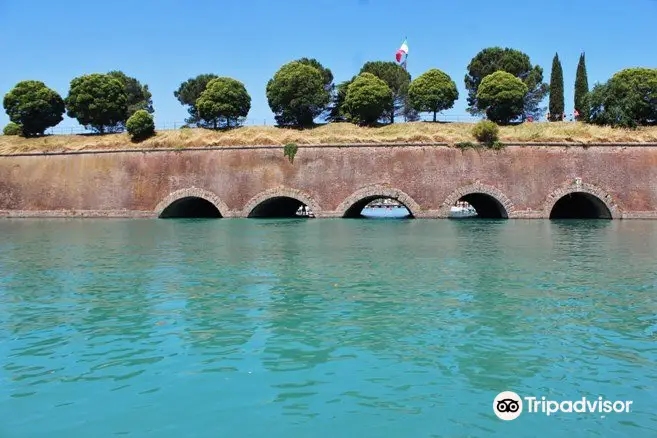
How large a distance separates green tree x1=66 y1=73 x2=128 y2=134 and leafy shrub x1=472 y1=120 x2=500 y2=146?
26615mm

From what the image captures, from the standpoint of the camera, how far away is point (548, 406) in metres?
5.92

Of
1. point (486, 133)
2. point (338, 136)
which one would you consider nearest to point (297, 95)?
point (338, 136)

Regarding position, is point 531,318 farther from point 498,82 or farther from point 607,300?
point 498,82

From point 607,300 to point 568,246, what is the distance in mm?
8944

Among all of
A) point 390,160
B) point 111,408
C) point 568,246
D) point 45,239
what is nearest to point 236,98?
point 390,160

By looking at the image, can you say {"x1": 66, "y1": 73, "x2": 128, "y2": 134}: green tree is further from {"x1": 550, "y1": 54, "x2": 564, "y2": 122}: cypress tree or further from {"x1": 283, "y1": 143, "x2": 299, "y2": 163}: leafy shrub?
{"x1": 550, "y1": 54, "x2": 564, "y2": 122}: cypress tree

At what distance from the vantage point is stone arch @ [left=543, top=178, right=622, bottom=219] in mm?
32500

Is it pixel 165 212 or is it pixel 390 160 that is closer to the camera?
pixel 390 160

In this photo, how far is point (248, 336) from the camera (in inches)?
328

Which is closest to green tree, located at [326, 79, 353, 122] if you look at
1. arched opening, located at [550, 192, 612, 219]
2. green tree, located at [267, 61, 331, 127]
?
green tree, located at [267, 61, 331, 127]

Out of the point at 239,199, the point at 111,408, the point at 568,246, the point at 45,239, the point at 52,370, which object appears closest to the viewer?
the point at 111,408

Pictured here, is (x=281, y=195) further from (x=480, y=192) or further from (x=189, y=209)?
(x=480, y=192)

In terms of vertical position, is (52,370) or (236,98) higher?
(236,98)

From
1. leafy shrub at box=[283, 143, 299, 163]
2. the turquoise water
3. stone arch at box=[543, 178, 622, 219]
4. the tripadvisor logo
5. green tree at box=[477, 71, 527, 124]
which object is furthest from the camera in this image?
green tree at box=[477, 71, 527, 124]
